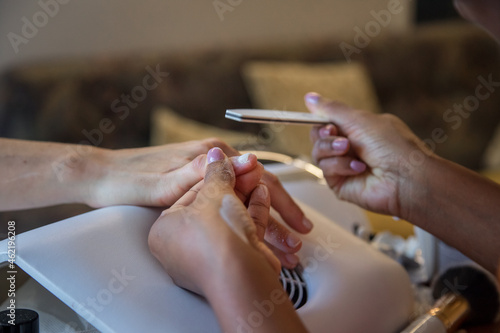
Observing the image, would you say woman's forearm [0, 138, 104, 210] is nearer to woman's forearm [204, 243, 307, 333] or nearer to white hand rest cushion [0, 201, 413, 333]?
white hand rest cushion [0, 201, 413, 333]

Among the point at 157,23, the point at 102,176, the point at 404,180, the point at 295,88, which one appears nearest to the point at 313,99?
the point at 404,180

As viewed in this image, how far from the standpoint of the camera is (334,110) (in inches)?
39.2

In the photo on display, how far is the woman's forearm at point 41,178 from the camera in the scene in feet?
2.51

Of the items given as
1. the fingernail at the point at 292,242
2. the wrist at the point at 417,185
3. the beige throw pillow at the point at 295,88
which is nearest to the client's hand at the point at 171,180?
the fingernail at the point at 292,242

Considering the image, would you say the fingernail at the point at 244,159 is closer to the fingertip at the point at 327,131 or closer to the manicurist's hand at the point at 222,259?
the manicurist's hand at the point at 222,259

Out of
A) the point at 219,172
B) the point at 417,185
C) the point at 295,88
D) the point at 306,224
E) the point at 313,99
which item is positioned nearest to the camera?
the point at 219,172

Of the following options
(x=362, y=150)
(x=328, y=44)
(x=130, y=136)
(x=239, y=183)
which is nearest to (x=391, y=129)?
(x=362, y=150)

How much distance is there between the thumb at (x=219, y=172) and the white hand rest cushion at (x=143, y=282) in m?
0.09

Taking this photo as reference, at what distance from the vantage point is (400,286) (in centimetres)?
72

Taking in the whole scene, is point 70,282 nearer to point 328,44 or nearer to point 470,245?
point 470,245

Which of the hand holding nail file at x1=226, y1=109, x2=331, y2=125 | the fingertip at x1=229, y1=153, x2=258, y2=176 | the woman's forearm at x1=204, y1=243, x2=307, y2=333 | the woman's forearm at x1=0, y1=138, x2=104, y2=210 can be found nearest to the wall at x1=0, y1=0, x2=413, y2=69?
the woman's forearm at x1=0, y1=138, x2=104, y2=210

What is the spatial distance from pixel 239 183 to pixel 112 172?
0.68 ft

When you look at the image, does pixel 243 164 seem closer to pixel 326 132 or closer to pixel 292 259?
pixel 292 259

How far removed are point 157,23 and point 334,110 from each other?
151cm
